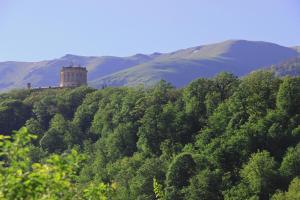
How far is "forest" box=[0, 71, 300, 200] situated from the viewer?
2835 inches

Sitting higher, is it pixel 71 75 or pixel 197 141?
pixel 197 141

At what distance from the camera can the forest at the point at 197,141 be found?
7200cm

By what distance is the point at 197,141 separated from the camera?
85.4 meters

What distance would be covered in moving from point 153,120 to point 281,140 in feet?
76.8

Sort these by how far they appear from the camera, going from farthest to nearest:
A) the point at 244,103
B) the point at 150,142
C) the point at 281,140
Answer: the point at 150,142 → the point at 244,103 → the point at 281,140

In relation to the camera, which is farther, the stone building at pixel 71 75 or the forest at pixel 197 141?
the stone building at pixel 71 75

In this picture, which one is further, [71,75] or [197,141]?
[71,75]

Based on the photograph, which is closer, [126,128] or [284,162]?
[284,162]

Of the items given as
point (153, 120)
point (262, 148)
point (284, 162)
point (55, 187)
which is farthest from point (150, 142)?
point (55, 187)

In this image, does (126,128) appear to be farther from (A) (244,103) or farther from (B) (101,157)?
(A) (244,103)

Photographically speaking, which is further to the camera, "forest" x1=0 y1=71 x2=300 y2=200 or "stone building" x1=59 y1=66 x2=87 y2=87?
"stone building" x1=59 y1=66 x2=87 y2=87

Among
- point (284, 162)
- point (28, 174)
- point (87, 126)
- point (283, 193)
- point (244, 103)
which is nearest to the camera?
→ point (28, 174)

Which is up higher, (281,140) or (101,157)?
(281,140)

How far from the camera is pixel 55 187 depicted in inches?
721
